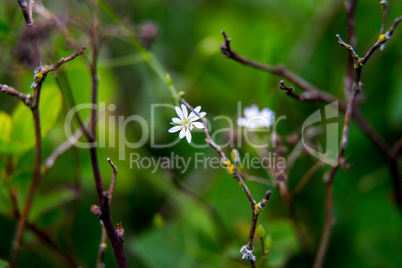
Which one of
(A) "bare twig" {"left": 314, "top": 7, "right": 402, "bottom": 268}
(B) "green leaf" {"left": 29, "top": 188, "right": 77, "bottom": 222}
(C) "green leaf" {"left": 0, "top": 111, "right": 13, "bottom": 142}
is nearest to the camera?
(A) "bare twig" {"left": 314, "top": 7, "right": 402, "bottom": 268}

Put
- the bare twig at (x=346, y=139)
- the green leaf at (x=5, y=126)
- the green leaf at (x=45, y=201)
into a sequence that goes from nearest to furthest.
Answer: the bare twig at (x=346, y=139)
the green leaf at (x=5, y=126)
the green leaf at (x=45, y=201)

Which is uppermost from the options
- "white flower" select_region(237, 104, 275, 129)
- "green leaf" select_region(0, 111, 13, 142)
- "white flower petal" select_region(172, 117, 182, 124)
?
"white flower" select_region(237, 104, 275, 129)

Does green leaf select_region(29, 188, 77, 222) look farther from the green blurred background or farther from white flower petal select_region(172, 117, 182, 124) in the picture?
white flower petal select_region(172, 117, 182, 124)

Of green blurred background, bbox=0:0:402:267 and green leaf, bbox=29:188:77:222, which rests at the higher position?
green blurred background, bbox=0:0:402:267

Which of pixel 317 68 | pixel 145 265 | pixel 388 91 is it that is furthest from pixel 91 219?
pixel 388 91

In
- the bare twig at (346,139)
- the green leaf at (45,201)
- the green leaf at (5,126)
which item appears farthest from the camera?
the green leaf at (45,201)

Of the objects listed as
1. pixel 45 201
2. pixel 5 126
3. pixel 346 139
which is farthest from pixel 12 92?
pixel 346 139

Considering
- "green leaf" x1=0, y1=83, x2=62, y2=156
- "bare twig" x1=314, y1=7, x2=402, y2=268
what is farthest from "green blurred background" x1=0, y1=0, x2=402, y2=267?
"bare twig" x1=314, y1=7, x2=402, y2=268

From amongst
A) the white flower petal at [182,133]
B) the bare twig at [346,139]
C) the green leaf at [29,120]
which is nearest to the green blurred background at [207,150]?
the green leaf at [29,120]

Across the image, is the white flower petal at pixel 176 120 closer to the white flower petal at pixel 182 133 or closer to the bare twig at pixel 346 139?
the white flower petal at pixel 182 133
